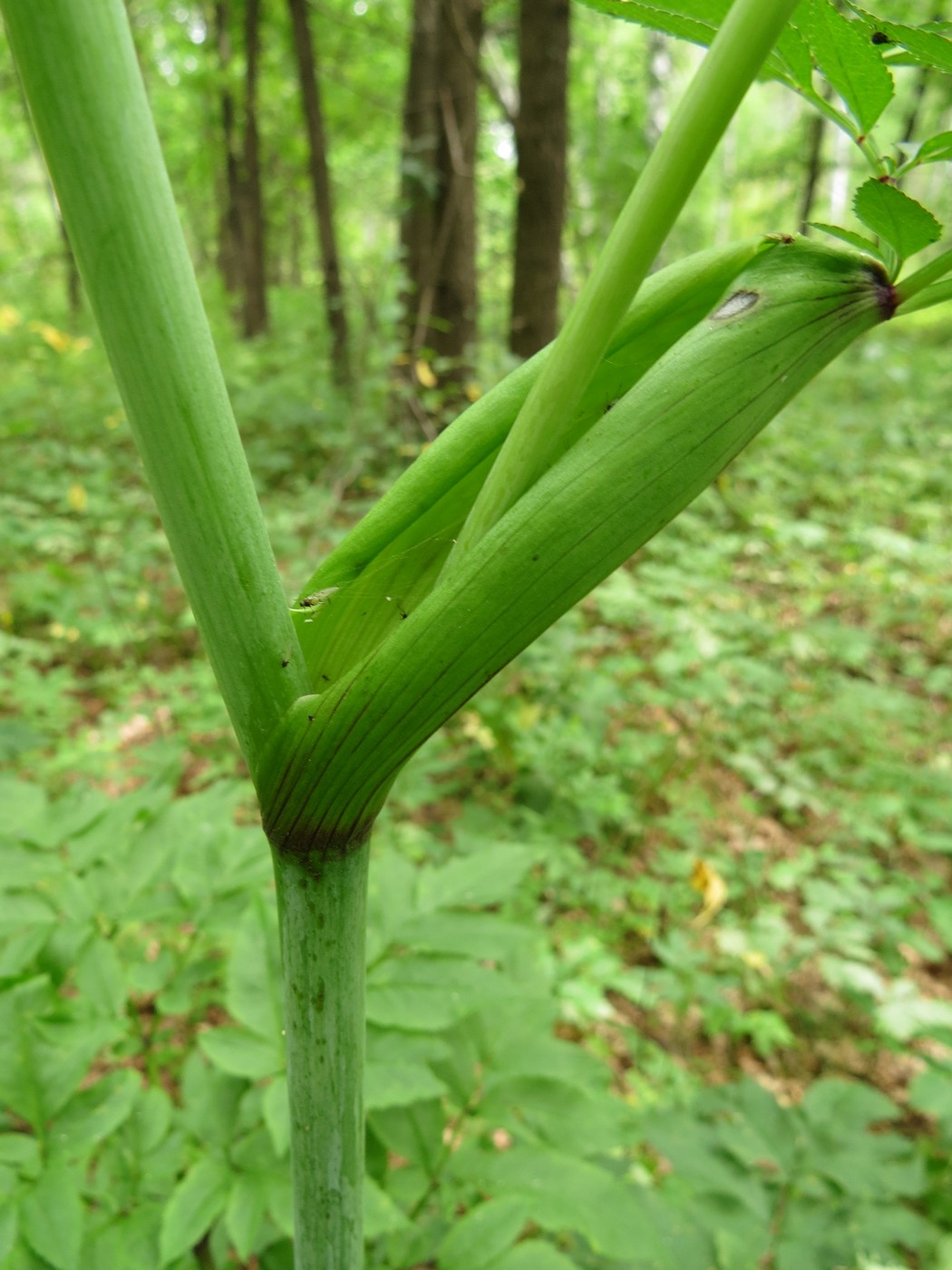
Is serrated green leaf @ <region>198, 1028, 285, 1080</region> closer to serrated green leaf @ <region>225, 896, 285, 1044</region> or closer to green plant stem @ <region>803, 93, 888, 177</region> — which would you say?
serrated green leaf @ <region>225, 896, 285, 1044</region>

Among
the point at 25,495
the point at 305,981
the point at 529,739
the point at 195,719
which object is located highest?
the point at 25,495

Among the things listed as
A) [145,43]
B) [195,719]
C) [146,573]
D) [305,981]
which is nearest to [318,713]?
[305,981]

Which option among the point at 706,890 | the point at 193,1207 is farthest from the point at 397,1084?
the point at 706,890

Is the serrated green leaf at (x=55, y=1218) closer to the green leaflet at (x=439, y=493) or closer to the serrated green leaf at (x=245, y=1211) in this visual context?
the serrated green leaf at (x=245, y=1211)

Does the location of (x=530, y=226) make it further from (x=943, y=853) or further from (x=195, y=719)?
(x=943, y=853)

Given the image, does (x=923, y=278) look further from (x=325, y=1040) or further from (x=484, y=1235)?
(x=484, y=1235)

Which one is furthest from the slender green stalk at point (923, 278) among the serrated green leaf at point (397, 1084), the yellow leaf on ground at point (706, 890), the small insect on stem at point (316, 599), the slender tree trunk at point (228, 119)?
the slender tree trunk at point (228, 119)

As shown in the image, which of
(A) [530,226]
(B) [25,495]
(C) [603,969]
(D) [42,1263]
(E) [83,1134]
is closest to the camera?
(D) [42,1263]
